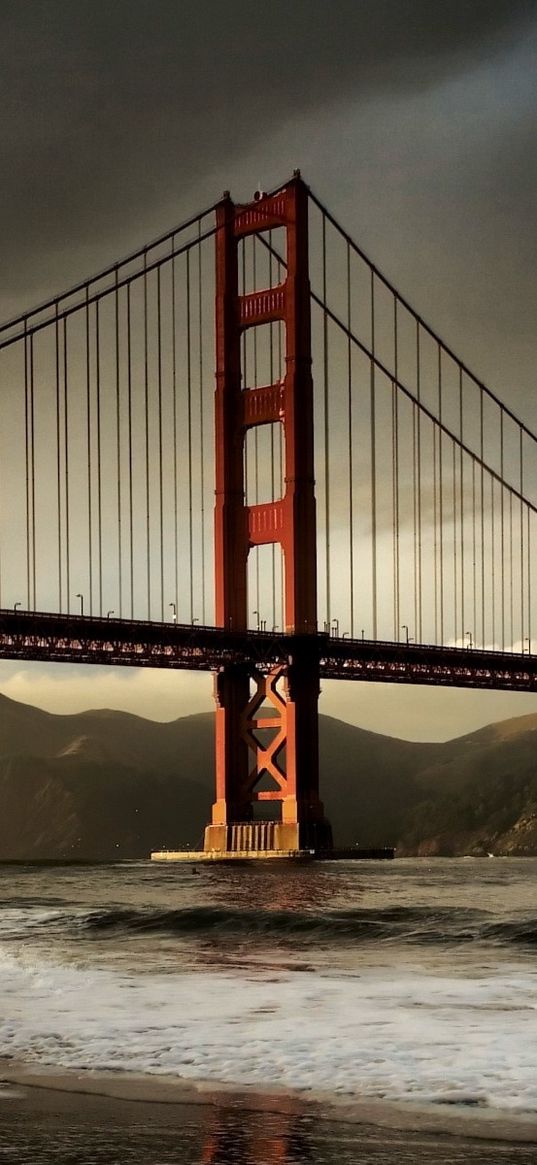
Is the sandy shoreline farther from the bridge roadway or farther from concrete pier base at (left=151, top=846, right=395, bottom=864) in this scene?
concrete pier base at (left=151, top=846, right=395, bottom=864)

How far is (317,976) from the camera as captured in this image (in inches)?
720

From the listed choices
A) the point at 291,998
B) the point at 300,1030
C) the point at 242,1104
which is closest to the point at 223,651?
the point at 291,998

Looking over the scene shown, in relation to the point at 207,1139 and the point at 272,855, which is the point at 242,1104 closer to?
the point at 207,1139

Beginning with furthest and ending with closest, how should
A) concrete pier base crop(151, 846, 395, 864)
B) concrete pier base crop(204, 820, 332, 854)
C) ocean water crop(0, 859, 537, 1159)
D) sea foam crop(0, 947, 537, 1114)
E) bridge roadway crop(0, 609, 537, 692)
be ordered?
concrete pier base crop(204, 820, 332, 854)
concrete pier base crop(151, 846, 395, 864)
bridge roadway crop(0, 609, 537, 692)
ocean water crop(0, 859, 537, 1159)
sea foam crop(0, 947, 537, 1114)

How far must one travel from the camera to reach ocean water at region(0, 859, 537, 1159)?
11969 mm

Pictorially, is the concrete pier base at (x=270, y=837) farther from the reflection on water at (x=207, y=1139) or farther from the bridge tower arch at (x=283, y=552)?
the reflection on water at (x=207, y=1139)

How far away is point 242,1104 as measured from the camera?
36.1 feet

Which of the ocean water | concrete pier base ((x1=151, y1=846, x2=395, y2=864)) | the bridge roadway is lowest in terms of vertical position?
concrete pier base ((x1=151, y1=846, x2=395, y2=864))

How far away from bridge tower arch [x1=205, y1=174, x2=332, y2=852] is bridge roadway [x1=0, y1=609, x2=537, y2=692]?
102cm

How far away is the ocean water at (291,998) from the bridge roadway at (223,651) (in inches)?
1874

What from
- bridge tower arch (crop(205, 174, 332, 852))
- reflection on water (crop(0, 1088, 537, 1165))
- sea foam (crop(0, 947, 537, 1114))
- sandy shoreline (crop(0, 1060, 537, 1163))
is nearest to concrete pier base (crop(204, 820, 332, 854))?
bridge tower arch (crop(205, 174, 332, 852))

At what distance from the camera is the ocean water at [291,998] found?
39.3 ft

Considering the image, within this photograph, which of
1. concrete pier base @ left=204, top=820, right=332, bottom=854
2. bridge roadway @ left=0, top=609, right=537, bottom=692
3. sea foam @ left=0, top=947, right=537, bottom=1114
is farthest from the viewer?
concrete pier base @ left=204, top=820, right=332, bottom=854

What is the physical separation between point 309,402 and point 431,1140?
76.4 m
